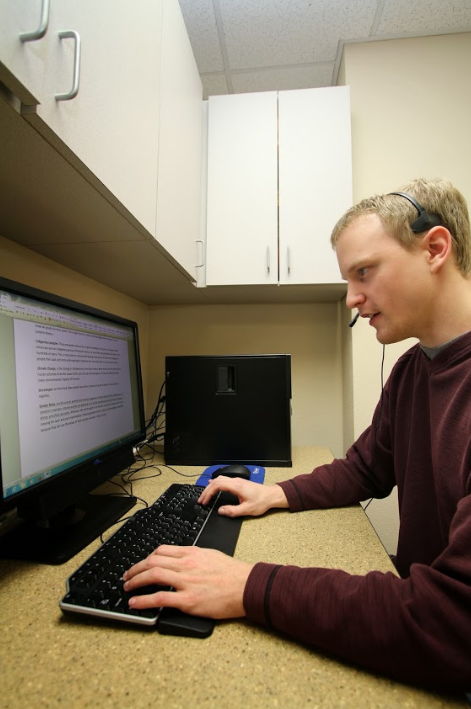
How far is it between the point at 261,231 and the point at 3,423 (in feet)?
3.29

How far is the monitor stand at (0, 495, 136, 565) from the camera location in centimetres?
54

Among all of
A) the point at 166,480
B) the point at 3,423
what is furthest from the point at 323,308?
the point at 3,423

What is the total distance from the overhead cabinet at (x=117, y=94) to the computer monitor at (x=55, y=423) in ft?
0.83

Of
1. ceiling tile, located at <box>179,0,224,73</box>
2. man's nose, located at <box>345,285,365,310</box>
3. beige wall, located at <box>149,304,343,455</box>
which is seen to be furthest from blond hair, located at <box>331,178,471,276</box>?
ceiling tile, located at <box>179,0,224,73</box>

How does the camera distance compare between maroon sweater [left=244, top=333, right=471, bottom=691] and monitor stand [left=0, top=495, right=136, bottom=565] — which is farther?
monitor stand [left=0, top=495, right=136, bottom=565]

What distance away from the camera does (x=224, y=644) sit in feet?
1.21

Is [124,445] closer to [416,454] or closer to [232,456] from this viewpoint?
[232,456]

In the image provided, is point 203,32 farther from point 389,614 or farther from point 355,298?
point 389,614

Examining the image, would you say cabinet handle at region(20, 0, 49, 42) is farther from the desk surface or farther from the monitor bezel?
the desk surface

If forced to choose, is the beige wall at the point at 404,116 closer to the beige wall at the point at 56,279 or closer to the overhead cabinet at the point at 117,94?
the overhead cabinet at the point at 117,94

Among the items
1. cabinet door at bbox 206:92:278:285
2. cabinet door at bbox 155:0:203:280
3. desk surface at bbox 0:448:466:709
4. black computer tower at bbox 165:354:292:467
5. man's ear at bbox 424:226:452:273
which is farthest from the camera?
cabinet door at bbox 206:92:278:285

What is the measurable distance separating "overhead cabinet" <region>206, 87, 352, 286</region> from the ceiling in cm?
27

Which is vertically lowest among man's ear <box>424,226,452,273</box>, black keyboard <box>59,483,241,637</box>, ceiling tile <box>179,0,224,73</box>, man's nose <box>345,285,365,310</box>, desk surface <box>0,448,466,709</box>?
desk surface <box>0,448,466,709</box>

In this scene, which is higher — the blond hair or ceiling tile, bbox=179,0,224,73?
ceiling tile, bbox=179,0,224,73
